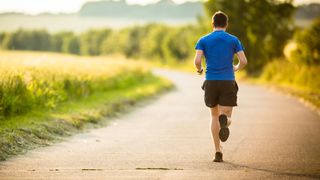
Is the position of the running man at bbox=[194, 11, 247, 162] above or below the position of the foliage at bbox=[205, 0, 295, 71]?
below

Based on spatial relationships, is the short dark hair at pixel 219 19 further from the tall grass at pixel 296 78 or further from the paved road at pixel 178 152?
the tall grass at pixel 296 78

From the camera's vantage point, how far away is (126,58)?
48500 mm

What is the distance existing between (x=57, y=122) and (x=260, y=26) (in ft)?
109

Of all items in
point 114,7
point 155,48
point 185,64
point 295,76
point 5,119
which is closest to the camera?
point 5,119

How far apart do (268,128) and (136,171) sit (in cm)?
693

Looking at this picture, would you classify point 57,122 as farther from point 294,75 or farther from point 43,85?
point 294,75

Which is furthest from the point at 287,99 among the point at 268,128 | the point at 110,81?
the point at 268,128

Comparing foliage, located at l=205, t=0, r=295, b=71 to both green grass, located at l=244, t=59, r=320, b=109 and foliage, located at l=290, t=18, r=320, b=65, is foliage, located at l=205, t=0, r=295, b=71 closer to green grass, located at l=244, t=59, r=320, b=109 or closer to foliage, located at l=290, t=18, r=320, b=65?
green grass, located at l=244, t=59, r=320, b=109

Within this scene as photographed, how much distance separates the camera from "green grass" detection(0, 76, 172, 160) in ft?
36.6

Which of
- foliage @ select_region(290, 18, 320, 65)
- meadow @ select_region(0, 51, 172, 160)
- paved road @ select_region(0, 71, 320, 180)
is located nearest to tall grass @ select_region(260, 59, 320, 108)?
foliage @ select_region(290, 18, 320, 65)

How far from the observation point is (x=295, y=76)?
32781 mm

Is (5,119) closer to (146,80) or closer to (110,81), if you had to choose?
(110,81)

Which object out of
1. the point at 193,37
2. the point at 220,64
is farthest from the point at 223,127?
the point at 193,37

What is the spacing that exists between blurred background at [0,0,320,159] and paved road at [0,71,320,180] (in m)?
1.15
